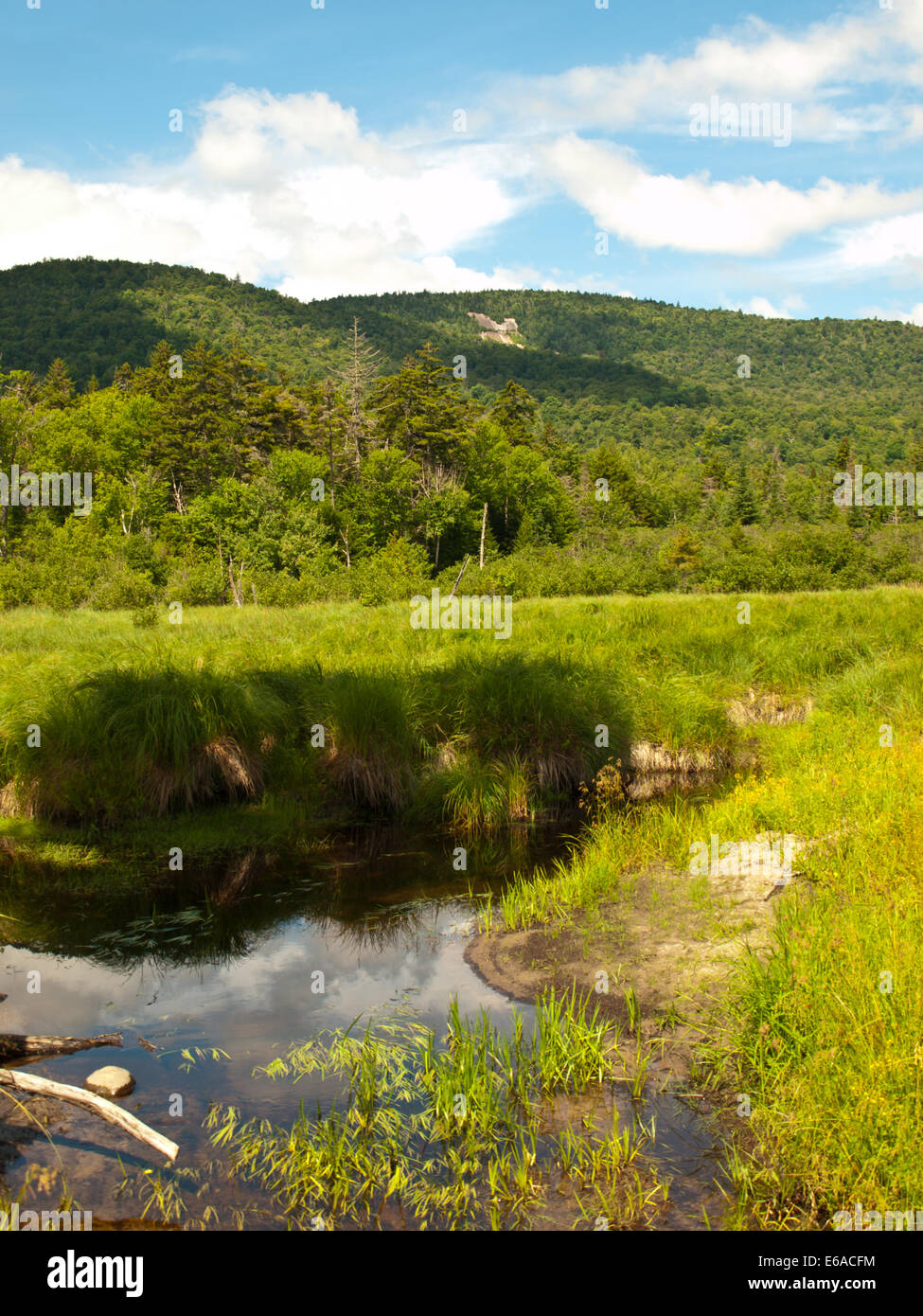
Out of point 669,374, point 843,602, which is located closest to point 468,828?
point 843,602

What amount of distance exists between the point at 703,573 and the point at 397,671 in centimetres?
4011

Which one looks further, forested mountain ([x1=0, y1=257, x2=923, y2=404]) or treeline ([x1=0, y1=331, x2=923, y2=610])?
forested mountain ([x1=0, y1=257, x2=923, y2=404])

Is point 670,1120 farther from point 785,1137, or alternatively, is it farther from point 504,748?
point 504,748
